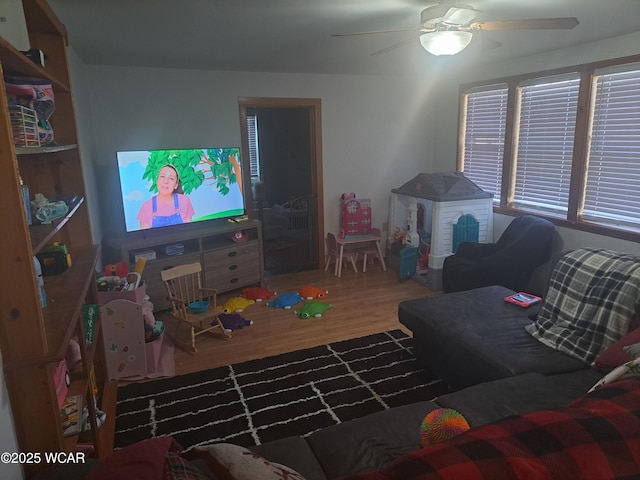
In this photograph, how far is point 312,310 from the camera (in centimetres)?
404

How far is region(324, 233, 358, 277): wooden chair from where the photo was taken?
205 inches

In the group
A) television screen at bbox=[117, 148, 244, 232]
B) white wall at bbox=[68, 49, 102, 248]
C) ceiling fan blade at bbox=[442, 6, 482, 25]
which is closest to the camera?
ceiling fan blade at bbox=[442, 6, 482, 25]

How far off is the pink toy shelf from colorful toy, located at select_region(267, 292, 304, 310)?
1135 mm

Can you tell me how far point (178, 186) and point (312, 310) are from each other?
1.75m

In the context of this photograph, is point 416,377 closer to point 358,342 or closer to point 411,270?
point 358,342

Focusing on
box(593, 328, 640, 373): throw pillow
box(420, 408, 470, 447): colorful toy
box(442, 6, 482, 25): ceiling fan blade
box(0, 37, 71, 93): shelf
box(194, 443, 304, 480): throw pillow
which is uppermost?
box(442, 6, 482, 25): ceiling fan blade

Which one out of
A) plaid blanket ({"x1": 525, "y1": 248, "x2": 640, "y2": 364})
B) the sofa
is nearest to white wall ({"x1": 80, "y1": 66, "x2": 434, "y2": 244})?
the sofa

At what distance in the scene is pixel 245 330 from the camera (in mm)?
3734

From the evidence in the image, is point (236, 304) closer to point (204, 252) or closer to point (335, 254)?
point (204, 252)

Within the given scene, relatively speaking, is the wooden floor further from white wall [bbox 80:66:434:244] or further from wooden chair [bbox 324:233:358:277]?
white wall [bbox 80:66:434:244]

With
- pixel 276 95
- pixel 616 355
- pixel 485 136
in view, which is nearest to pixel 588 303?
pixel 616 355

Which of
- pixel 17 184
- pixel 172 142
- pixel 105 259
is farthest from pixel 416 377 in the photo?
pixel 172 142

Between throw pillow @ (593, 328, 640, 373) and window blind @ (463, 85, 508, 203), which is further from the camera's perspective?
window blind @ (463, 85, 508, 203)

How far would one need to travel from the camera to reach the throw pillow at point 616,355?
6.51ft
